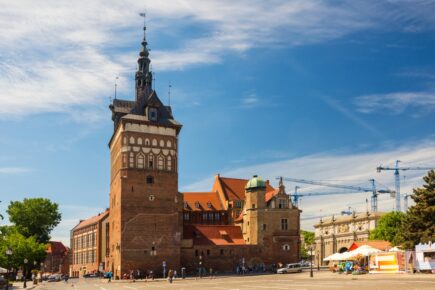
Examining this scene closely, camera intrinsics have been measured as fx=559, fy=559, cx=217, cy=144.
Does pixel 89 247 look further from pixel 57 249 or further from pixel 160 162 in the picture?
pixel 57 249

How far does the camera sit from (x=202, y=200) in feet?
325

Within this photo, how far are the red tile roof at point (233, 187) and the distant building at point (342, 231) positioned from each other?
47978mm

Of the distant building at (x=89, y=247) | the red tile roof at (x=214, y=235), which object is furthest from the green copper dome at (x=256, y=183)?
the distant building at (x=89, y=247)

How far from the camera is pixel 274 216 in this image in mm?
88125

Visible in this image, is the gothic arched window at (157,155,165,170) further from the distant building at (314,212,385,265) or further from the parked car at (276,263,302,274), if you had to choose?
the distant building at (314,212,385,265)

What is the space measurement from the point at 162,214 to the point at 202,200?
21.4m

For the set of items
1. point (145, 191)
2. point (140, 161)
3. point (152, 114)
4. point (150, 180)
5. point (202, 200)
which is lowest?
point (202, 200)

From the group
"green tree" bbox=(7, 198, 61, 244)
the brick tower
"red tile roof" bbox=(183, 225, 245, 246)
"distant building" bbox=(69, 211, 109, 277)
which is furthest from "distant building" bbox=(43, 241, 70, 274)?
"red tile roof" bbox=(183, 225, 245, 246)

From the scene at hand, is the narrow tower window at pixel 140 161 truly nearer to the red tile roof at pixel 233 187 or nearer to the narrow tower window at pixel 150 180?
the narrow tower window at pixel 150 180

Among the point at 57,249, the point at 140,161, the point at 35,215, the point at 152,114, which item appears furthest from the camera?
the point at 57,249

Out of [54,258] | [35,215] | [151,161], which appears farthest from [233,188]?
[54,258]

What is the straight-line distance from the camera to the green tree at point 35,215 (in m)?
97.7

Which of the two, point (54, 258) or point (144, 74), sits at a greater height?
point (144, 74)

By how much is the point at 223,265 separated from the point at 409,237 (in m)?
32.4
